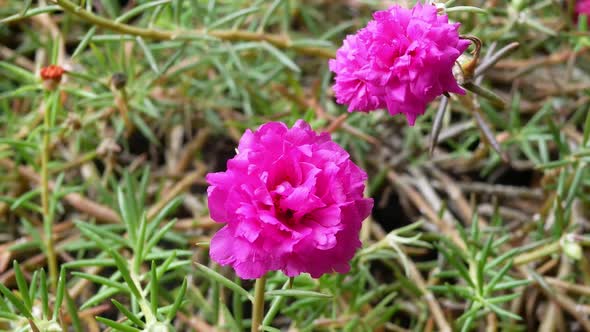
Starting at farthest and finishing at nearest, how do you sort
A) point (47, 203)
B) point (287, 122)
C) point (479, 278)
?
point (287, 122)
point (47, 203)
point (479, 278)

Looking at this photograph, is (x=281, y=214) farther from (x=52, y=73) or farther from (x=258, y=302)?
(x=52, y=73)

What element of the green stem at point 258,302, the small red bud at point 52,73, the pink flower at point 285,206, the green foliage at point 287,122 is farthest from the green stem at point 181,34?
the green stem at point 258,302

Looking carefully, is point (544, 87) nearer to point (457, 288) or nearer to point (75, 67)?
point (457, 288)

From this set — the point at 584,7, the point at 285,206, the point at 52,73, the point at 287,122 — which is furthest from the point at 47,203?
the point at 584,7

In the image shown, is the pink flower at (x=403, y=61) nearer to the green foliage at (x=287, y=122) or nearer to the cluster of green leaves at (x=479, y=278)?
the green foliage at (x=287, y=122)

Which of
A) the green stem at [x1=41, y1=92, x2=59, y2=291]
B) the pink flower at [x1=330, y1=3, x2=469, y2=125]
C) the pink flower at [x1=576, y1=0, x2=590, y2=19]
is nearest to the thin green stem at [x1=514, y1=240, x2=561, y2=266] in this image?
the pink flower at [x1=330, y1=3, x2=469, y2=125]

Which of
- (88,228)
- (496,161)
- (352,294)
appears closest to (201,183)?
(88,228)

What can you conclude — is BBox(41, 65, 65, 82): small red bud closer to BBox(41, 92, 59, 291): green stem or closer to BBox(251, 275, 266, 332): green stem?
BBox(41, 92, 59, 291): green stem
